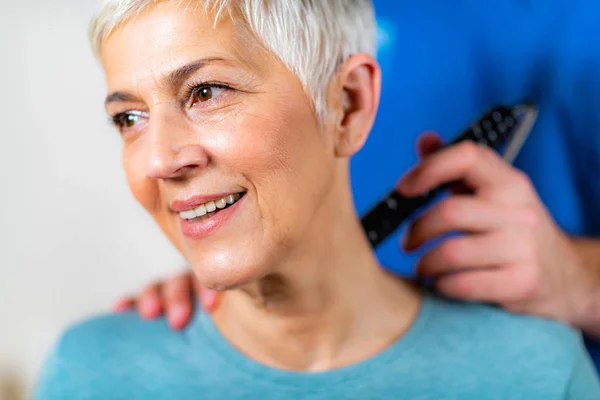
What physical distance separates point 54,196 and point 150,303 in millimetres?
546

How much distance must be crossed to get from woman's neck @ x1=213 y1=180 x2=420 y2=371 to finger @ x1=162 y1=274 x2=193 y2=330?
0.05m

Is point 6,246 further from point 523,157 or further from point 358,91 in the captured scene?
point 523,157

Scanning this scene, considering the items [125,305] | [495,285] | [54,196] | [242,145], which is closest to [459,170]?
[495,285]

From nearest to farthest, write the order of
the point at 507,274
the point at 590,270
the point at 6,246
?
1. the point at 507,274
2. the point at 590,270
3. the point at 6,246

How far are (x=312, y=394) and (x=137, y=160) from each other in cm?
36

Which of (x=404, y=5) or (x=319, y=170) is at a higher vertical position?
(x=404, y=5)

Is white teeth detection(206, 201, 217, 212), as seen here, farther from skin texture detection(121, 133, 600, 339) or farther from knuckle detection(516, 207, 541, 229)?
knuckle detection(516, 207, 541, 229)

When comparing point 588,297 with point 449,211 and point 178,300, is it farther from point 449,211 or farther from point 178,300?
point 178,300

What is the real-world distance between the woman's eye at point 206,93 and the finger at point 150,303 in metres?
0.37

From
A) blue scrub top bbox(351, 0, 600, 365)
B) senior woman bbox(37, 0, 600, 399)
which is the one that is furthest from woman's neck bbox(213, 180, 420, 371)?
blue scrub top bbox(351, 0, 600, 365)

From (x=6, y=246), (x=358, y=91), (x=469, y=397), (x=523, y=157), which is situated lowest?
(x=469, y=397)

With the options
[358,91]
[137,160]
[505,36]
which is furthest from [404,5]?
[137,160]

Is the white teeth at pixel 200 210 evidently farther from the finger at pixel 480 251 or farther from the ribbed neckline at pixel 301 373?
the finger at pixel 480 251

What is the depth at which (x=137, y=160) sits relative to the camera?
31.3 inches
